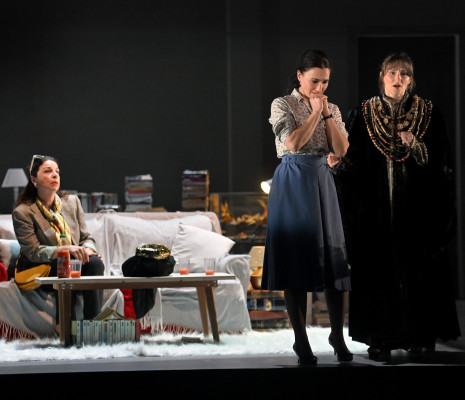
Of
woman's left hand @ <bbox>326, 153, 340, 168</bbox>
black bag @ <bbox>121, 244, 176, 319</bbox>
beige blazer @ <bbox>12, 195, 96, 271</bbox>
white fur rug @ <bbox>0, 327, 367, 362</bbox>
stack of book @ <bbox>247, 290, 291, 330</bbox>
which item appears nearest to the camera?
woman's left hand @ <bbox>326, 153, 340, 168</bbox>

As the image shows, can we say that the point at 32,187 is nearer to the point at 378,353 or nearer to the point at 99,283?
the point at 99,283

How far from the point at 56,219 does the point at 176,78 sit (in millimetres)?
3212

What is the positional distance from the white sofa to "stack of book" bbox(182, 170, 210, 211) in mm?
660

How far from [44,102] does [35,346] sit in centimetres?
369

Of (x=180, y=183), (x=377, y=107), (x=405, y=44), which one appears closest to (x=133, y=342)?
(x=377, y=107)

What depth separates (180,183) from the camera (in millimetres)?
8133

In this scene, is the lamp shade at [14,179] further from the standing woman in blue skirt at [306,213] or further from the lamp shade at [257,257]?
the standing woman in blue skirt at [306,213]

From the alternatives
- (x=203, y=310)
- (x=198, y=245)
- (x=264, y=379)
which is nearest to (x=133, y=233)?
(x=198, y=245)

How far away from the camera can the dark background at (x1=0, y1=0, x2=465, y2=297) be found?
805 cm

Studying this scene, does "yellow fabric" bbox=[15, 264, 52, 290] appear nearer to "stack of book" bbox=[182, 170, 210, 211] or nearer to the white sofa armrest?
the white sofa armrest

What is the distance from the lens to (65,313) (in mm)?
4820

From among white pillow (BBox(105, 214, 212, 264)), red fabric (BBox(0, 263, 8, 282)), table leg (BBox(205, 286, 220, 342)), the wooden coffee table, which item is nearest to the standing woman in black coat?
the wooden coffee table

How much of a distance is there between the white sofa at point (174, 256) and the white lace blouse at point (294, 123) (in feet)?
5.84

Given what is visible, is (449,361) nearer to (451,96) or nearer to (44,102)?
(451,96)
